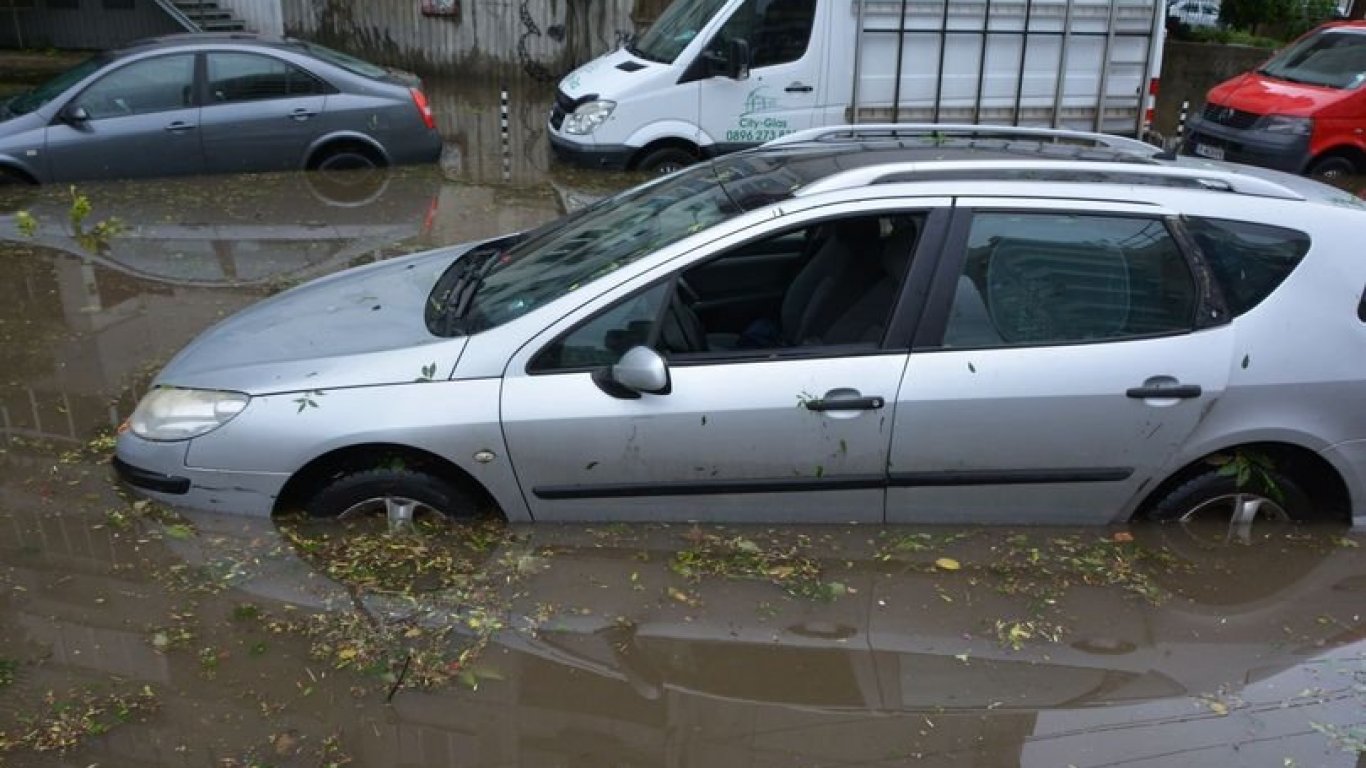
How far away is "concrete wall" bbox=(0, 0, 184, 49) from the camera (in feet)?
62.3

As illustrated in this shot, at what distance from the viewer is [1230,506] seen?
180 inches

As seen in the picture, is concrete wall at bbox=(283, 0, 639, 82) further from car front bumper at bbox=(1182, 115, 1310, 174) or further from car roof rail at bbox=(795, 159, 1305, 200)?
car roof rail at bbox=(795, 159, 1305, 200)

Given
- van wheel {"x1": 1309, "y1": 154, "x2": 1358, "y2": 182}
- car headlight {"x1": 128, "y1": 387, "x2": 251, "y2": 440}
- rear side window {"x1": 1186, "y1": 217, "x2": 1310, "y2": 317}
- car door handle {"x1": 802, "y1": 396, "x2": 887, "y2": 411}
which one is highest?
rear side window {"x1": 1186, "y1": 217, "x2": 1310, "y2": 317}

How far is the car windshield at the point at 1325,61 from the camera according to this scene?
1262cm

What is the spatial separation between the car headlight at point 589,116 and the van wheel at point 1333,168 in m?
7.87

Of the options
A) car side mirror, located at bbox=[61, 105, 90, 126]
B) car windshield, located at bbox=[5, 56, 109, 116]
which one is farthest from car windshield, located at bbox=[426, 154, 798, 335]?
car windshield, located at bbox=[5, 56, 109, 116]

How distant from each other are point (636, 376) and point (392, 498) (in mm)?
1059

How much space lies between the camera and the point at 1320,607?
4305 millimetres

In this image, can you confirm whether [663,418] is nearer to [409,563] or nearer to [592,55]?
[409,563]

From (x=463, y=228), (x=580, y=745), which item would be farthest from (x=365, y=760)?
(x=463, y=228)

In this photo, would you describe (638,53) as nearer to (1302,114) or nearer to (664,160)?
(664,160)

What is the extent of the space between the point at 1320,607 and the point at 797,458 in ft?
6.78

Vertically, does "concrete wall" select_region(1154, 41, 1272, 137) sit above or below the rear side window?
below

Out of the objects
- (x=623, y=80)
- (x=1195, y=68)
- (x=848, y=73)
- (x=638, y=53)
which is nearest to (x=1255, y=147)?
(x=848, y=73)
